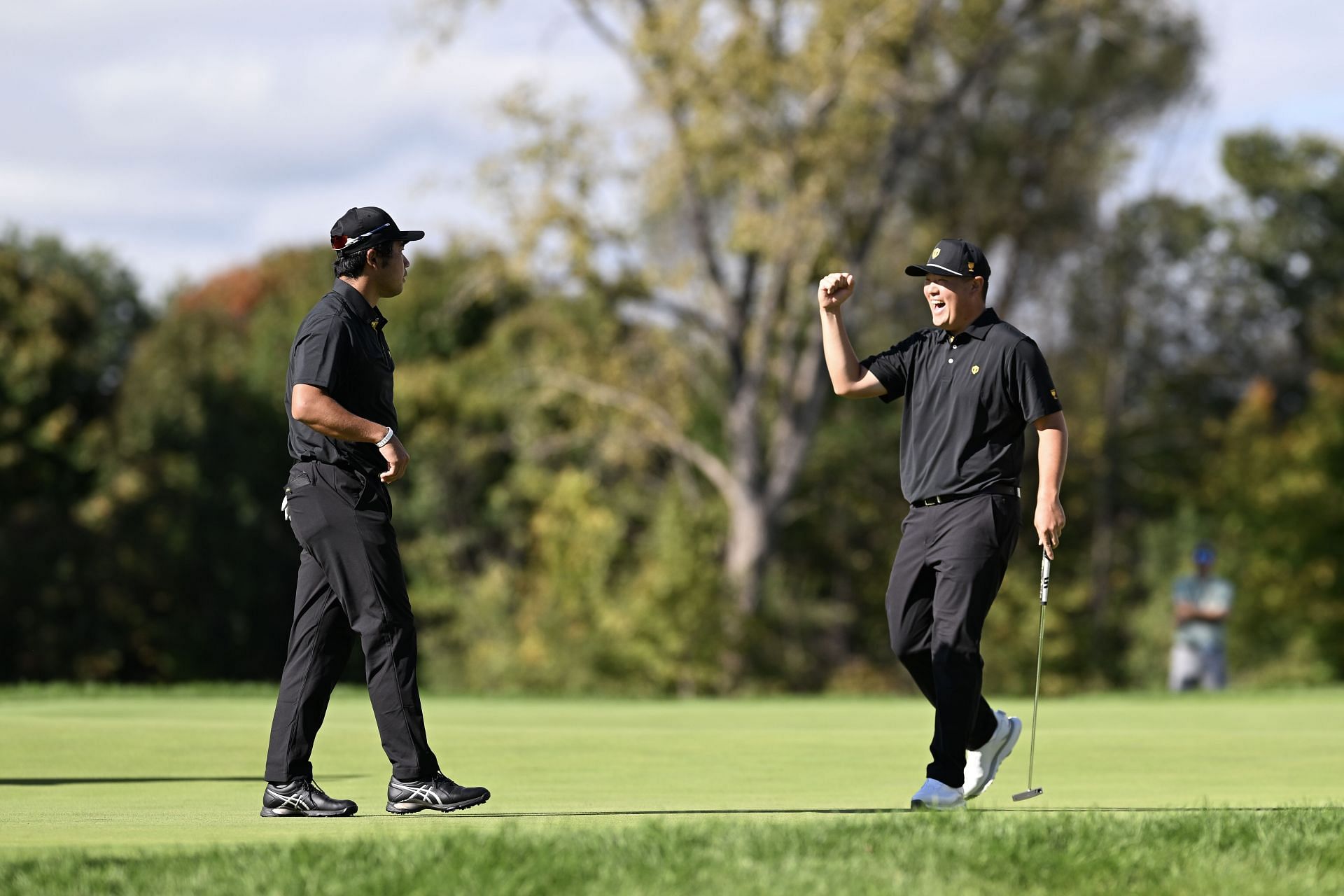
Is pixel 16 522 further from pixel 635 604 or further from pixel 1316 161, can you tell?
pixel 1316 161

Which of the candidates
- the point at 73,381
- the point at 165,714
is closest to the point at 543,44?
the point at 73,381

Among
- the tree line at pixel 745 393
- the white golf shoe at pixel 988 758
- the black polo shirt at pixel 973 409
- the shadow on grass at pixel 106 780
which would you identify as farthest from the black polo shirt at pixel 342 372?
the tree line at pixel 745 393

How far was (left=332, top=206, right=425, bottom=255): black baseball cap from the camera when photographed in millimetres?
6750

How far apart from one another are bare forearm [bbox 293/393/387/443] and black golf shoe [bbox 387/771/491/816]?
1193mm

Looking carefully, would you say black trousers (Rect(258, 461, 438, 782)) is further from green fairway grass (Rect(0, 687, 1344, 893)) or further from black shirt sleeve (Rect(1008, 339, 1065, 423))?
black shirt sleeve (Rect(1008, 339, 1065, 423))

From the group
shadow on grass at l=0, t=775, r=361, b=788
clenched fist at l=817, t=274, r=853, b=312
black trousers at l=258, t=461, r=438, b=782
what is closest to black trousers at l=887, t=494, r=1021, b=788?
clenched fist at l=817, t=274, r=853, b=312

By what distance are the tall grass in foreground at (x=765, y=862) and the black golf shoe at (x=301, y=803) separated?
812 mm

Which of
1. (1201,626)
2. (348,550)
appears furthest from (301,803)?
(1201,626)

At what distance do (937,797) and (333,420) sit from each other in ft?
8.19

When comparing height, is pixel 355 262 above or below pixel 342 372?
above

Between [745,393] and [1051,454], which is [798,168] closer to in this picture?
[745,393]

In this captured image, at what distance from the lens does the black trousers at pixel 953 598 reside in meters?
6.86

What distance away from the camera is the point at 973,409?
22.8 feet

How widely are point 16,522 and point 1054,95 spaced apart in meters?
22.9
